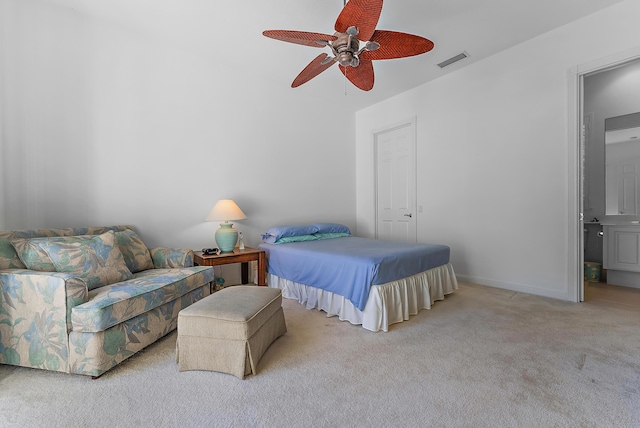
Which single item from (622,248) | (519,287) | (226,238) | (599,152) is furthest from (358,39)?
(599,152)

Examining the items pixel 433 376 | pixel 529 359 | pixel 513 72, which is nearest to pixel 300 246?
pixel 433 376

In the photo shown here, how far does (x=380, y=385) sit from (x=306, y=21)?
2998mm

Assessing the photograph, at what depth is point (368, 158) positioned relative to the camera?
500 centimetres

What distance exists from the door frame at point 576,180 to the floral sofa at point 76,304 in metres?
3.61

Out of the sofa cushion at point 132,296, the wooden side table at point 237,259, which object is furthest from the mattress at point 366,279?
the sofa cushion at point 132,296

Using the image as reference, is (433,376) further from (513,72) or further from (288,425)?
(513,72)

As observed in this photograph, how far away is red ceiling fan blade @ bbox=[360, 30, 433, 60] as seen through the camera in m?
1.94

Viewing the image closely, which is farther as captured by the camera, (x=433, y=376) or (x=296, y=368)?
(x=296, y=368)

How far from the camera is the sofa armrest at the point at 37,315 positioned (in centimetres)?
168

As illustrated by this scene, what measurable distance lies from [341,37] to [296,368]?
211 cm

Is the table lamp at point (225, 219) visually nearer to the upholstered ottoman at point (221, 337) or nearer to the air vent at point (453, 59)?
the upholstered ottoman at point (221, 337)

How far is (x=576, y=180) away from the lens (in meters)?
2.87

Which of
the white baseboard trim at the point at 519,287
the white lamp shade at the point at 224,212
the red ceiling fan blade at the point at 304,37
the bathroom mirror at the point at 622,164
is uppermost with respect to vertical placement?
the red ceiling fan blade at the point at 304,37

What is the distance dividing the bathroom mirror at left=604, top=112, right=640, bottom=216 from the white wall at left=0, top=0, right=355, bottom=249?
4.14 m
